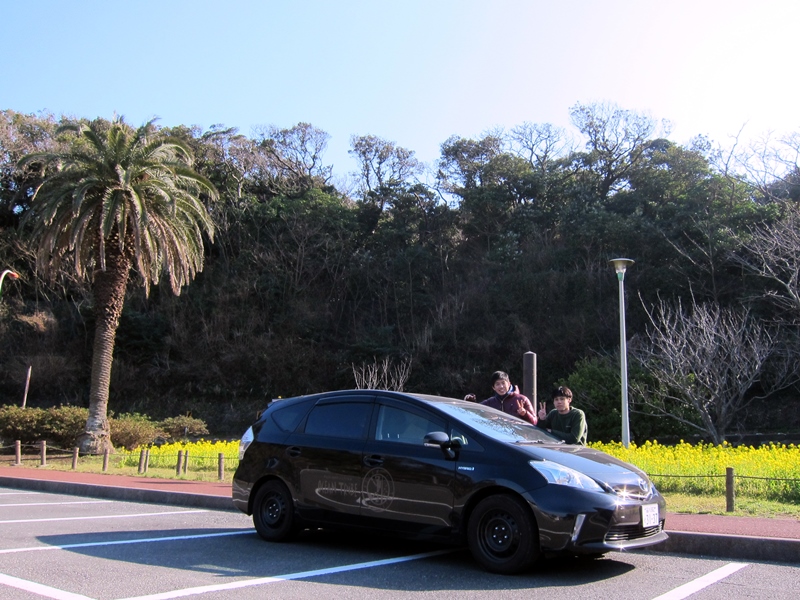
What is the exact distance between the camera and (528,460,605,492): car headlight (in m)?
6.52

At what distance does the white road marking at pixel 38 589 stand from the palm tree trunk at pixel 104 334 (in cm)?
2080

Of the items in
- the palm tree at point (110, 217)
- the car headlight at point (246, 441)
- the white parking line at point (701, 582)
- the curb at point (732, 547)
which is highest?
the palm tree at point (110, 217)

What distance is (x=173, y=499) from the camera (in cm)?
1261

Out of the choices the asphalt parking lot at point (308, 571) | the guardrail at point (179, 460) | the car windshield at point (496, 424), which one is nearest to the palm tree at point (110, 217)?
the guardrail at point (179, 460)

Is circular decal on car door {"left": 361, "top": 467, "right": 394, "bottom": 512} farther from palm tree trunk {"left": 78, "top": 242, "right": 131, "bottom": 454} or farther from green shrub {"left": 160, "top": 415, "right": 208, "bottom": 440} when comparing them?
green shrub {"left": 160, "top": 415, "right": 208, "bottom": 440}

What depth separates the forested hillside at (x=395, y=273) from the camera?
37.3m

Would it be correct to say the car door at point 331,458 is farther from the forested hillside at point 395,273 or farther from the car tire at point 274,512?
the forested hillside at point 395,273

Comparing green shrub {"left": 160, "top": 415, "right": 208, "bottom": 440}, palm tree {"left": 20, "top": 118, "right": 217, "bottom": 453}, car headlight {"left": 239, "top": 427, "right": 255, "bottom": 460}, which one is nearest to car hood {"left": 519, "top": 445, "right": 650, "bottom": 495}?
car headlight {"left": 239, "top": 427, "right": 255, "bottom": 460}

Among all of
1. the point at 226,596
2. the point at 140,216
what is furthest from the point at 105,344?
the point at 226,596

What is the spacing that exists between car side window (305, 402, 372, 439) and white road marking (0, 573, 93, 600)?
312cm

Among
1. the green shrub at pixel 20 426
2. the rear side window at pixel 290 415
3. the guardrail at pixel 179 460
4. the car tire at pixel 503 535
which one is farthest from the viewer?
the green shrub at pixel 20 426

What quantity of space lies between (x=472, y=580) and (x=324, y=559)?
1648 millimetres

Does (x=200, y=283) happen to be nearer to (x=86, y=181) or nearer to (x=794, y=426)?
(x=86, y=181)

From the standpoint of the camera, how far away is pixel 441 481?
7.00 meters
